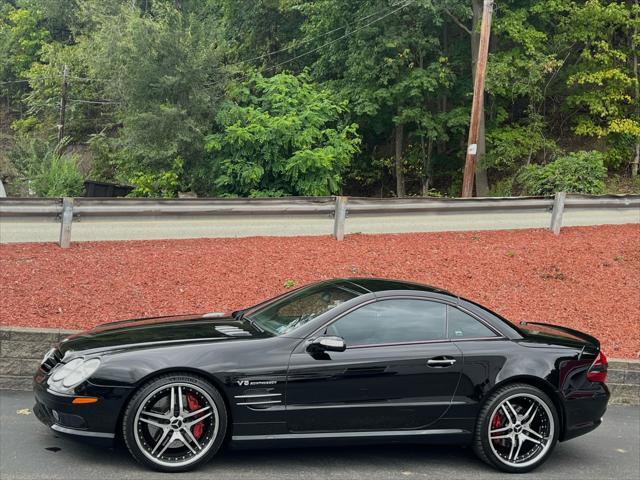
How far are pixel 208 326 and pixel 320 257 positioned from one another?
4974 millimetres

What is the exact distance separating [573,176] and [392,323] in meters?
10.9

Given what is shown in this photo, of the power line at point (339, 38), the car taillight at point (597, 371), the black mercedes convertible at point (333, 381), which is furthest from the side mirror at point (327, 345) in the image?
the power line at point (339, 38)

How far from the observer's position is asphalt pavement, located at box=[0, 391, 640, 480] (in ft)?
14.9

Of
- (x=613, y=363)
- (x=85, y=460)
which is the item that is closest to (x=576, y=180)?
(x=613, y=363)

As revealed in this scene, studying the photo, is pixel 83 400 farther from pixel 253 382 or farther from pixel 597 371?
pixel 597 371

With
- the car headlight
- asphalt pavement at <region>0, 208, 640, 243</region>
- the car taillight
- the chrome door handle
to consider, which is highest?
asphalt pavement at <region>0, 208, 640, 243</region>

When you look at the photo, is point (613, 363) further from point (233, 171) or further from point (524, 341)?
point (233, 171)

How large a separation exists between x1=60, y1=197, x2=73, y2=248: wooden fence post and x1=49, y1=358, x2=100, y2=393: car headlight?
548 cm

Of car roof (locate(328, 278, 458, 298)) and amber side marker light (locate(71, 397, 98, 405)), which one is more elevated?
car roof (locate(328, 278, 458, 298))

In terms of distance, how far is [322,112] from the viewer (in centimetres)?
1673

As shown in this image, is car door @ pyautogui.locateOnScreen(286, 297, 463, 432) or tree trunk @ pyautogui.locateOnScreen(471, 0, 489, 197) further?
tree trunk @ pyautogui.locateOnScreen(471, 0, 489, 197)

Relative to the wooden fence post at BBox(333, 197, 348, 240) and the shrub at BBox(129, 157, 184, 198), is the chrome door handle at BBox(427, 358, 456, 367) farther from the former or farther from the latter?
the shrub at BBox(129, 157, 184, 198)

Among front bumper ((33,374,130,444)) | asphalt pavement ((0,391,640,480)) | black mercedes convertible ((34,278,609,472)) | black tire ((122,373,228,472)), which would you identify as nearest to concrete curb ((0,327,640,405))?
asphalt pavement ((0,391,640,480))

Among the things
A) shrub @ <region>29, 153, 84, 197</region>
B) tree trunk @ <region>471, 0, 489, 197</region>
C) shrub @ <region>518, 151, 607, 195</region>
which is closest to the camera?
shrub @ <region>518, 151, 607, 195</region>
